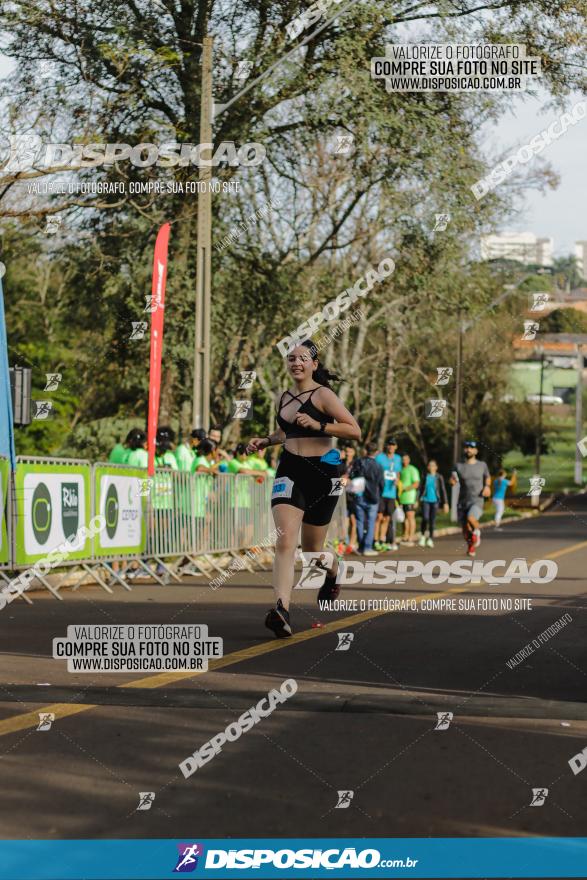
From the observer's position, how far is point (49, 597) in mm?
14016

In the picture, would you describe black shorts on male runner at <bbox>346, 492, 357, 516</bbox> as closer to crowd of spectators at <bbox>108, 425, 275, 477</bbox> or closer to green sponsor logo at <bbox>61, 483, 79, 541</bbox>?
crowd of spectators at <bbox>108, 425, 275, 477</bbox>

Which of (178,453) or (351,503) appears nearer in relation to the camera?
(178,453)

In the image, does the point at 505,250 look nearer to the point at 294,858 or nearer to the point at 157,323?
the point at 157,323

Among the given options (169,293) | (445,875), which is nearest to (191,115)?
(169,293)

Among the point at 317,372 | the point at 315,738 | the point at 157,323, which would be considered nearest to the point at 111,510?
the point at 157,323

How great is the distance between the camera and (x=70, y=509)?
14250 mm

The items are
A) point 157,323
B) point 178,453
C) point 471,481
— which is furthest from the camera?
point 471,481

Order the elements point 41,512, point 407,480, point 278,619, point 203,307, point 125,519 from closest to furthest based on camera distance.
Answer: point 278,619
point 41,512
point 125,519
point 203,307
point 407,480

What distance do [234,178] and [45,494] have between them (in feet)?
36.2

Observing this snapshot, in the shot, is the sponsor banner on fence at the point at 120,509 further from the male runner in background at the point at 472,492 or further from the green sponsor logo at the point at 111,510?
the male runner in background at the point at 472,492

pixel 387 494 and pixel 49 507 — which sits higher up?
pixel 49 507

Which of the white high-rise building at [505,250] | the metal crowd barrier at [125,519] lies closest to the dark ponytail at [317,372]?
the metal crowd barrier at [125,519]

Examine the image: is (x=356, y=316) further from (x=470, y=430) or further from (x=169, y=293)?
(x=470, y=430)

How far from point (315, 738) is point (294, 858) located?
Result: 1.79 meters
